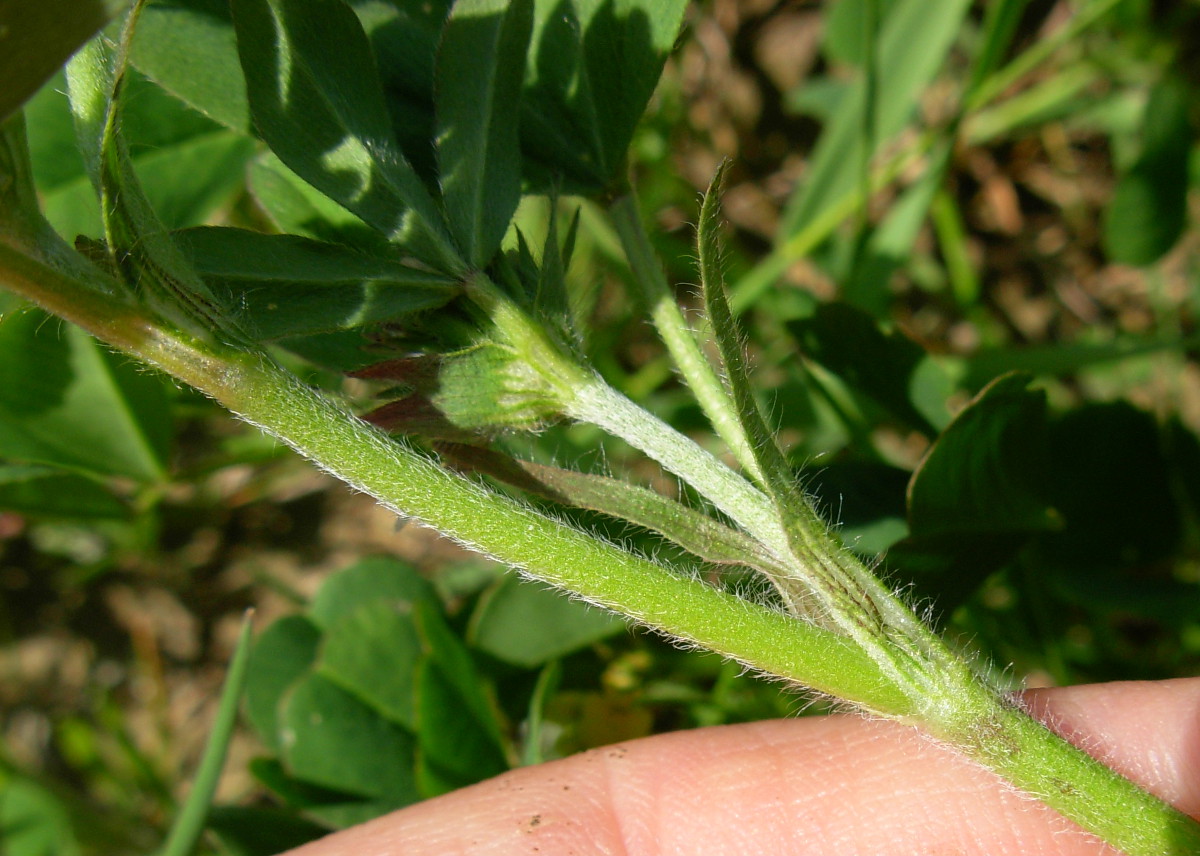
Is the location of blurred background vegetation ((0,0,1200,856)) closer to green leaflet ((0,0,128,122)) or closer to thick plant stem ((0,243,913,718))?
thick plant stem ((0,243,913,718))

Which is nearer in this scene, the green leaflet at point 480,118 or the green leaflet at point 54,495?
the green leaflet at point 480,118

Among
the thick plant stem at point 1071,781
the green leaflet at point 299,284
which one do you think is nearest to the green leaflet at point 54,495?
the green leaflet at point 299,284

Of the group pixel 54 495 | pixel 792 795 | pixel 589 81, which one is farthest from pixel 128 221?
pixel 792 795

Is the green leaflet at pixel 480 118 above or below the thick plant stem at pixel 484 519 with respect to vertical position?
above

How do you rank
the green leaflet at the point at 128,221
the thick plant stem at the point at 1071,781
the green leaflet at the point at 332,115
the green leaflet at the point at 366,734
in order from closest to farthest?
the green leaflet at the point at 128,221, the green leaflet at the point at 332,115, the thick plant stem at the point at 1071,781, the green leaflet at the point at 366,734

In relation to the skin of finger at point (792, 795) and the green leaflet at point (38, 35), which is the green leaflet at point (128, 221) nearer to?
the green leaflet at point (38, 35)
